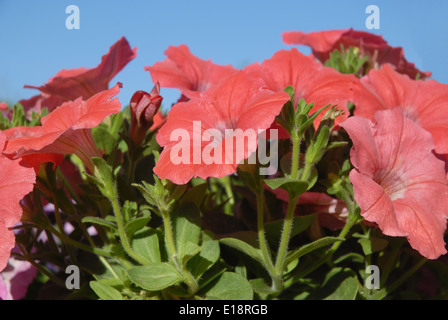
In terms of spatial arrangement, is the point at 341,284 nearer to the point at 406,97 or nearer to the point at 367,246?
the point at 367,246

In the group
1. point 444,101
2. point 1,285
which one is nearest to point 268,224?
point 444,101

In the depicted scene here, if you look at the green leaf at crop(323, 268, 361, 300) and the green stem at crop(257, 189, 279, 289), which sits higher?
the green stem at crop(257, 189, 279, 289)

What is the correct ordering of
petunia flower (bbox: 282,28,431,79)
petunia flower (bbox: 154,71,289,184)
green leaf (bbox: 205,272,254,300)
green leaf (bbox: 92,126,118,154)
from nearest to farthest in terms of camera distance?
1. petunia flower (bbox: 154,71,289,184)
2. green leaf (bbox: 205,272,254,300)
3. green leaf (bbox: 92,126,118,154)
4. petunia flower (bbox: 282,28,431,79)

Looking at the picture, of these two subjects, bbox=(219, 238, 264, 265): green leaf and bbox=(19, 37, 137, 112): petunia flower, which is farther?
bbox=(19, 37, 137, 112): petunia flower

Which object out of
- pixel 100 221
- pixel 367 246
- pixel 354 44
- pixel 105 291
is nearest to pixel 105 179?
pixel 100 221

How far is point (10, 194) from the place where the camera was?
2.00 feet

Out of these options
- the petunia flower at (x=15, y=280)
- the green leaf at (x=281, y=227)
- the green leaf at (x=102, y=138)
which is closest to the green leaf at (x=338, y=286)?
the green leaf at (x=281, y=227)

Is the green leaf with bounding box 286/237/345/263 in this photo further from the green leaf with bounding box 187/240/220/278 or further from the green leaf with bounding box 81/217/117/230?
Answer: the green leaf with bounding box 81/217/117/230

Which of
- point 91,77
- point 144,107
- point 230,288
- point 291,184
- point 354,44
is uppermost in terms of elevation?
point 354,44

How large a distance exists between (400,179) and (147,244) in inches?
15.0

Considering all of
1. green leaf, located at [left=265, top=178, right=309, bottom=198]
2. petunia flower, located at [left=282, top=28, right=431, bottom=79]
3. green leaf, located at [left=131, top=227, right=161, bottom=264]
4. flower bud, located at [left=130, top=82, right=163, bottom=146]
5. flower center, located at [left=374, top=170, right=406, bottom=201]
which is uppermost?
petunia flower, located at [left=282, top=28, right=431, bottom=79]

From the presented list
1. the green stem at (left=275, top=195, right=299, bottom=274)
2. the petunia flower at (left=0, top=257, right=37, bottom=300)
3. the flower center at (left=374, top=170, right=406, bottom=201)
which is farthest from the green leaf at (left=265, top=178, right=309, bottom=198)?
the petunia flower at (left=0, top=257, right=37, bottom=300)

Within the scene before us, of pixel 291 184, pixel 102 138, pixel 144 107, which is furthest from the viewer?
pixel 102 138

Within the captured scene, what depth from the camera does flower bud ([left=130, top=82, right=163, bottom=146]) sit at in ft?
2.38
